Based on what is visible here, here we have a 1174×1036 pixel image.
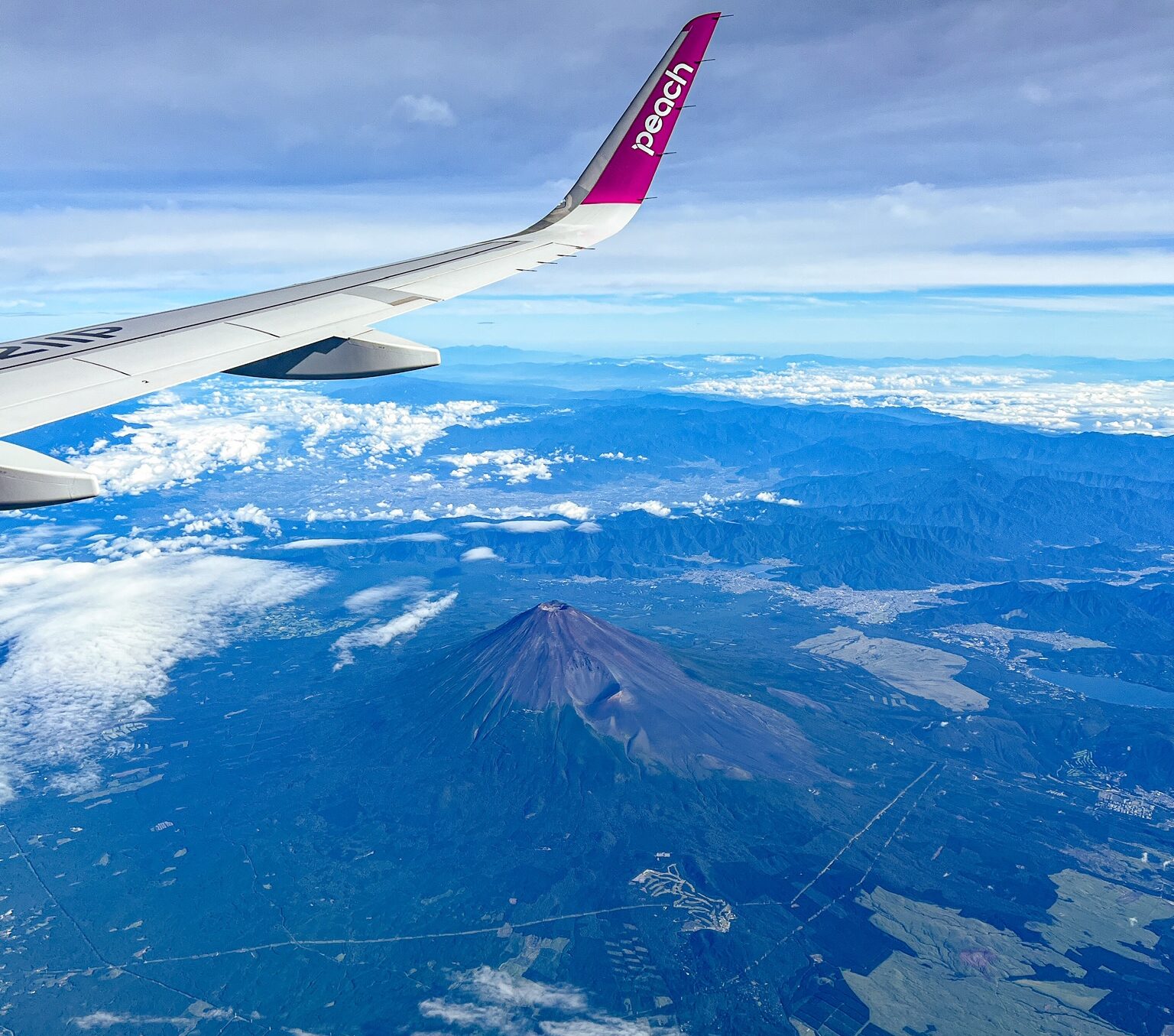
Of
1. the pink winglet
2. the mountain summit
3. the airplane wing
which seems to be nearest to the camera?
the airplane wing

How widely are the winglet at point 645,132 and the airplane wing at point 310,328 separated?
0.02 m

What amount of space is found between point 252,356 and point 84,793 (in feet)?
630

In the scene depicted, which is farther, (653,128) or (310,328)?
(653,128)

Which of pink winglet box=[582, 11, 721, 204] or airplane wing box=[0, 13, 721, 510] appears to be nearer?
airplane wing box=[0, 13, 721, 510]

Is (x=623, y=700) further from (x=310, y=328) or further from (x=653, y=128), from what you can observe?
(x=310, y=328)

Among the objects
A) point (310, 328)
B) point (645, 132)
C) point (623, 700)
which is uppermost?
point (645, 132)

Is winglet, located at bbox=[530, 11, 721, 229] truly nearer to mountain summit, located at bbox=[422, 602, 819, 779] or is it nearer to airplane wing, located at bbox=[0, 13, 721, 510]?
airplane wing, located at bbox=[0, 13, 721, 510]

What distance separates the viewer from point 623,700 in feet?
609

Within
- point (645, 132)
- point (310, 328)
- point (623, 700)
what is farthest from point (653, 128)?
point (623, 700)

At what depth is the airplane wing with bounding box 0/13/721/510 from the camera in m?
8.88

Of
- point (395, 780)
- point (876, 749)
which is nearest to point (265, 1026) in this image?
point (395, 780)

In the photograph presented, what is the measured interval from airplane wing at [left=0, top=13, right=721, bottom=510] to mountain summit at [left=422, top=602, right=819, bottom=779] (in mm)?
167243

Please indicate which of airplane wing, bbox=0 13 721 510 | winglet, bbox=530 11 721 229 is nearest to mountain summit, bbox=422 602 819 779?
airplane wing, bbox=0 13 721 510

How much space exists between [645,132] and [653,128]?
193 mm
